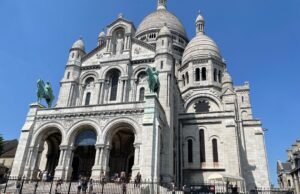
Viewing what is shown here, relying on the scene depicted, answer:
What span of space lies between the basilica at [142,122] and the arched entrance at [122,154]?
0.34 ft

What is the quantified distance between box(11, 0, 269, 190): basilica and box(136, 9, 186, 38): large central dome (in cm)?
1197

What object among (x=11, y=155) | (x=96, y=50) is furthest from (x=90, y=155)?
(x=11, y=155)

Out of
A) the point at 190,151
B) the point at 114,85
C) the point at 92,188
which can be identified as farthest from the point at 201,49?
the point at 92,188

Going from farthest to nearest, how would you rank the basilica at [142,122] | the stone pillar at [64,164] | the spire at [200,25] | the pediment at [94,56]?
the spire at [200,25] < the pediment at [94,56] < the basilica at [142,122] < the stone pillar at [64,164]

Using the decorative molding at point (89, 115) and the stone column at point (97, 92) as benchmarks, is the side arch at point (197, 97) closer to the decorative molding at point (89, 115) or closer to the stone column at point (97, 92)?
the stone column at point (97, 92)

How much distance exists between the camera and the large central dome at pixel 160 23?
51.3 m

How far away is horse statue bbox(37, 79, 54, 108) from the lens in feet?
90.4

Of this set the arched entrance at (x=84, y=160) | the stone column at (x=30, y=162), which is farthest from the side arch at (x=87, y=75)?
the stone column at (x=30, y=162)

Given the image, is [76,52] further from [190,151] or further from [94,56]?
[190,151]

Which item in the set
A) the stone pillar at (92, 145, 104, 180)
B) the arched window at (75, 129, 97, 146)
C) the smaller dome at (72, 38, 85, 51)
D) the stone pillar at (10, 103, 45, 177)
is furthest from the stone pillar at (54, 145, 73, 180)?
the smaller dome at (72, 38, 85, 51)

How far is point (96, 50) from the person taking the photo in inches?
1355

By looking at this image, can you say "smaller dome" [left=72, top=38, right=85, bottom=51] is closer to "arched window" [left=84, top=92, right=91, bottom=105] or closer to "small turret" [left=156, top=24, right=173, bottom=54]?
"arched window" [left=84, top=92, right=91, bottom=105]

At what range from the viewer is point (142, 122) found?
73.0 feet

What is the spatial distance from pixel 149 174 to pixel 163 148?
5514 mm
